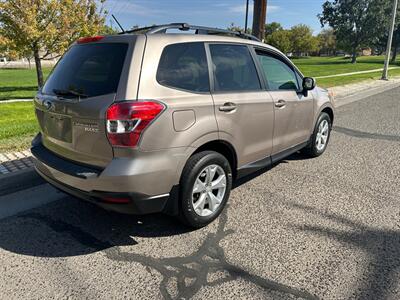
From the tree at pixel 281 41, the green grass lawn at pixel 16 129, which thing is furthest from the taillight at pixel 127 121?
the tree at pixel 281 41

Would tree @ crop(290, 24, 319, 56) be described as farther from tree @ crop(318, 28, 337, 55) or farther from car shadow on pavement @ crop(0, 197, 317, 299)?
car shadow on pavement @ crop(0, 197, 317, 299)

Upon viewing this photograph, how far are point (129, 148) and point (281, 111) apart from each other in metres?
2.17

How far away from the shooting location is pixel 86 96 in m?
2.80

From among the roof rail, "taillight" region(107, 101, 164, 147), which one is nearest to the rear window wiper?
"taillight" region(107, 101, 164, 147)

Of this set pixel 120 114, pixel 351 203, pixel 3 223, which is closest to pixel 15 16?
pixel 3 223

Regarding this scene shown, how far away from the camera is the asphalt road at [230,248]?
98.3 inches

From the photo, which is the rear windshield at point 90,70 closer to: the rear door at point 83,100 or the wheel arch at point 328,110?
the rear door at point 83,100

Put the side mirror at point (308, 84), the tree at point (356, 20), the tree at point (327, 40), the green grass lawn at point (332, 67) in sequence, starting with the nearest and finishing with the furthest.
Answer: the side mirror at point (308, 84)
the green grass lawn at point (332, 67)
the tree at point (356, 20)
the tree at point (327, 40)

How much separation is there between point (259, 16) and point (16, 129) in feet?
27.1

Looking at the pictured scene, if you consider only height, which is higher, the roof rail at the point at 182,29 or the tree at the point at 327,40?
the tree at the point at 327,40

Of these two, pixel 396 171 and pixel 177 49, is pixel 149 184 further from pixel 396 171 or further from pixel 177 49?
pixel 396 171

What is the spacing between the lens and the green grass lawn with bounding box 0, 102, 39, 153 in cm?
526

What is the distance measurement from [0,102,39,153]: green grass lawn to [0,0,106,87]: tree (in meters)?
5.10

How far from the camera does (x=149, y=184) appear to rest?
2.72m
